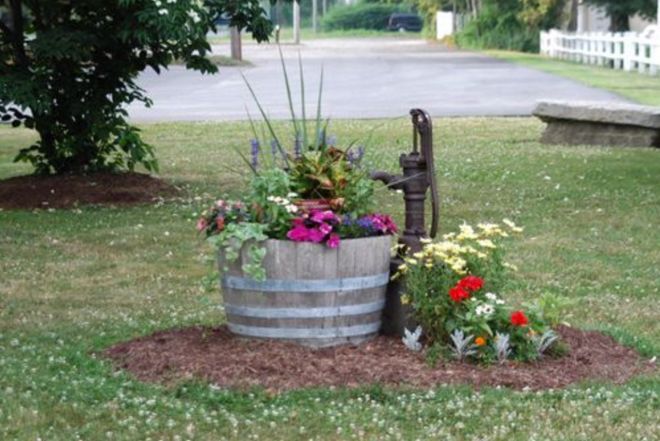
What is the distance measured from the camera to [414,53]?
173ft

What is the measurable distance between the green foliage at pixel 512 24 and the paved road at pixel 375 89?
7090 mm

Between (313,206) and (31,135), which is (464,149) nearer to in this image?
(31,135)

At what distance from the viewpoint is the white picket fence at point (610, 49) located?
36312 millimetres

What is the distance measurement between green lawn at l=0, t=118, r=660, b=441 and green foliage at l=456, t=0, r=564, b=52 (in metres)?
35.3

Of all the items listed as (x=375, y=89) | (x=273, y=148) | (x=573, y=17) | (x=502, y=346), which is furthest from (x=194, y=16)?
(x=573, y=17)

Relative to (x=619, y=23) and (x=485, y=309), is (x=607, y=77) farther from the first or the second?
(x=485, y=309)

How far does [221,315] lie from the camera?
27.3 feet

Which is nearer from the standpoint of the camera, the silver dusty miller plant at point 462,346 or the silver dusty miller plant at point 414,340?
the silver dusty miller plant at point 462,346

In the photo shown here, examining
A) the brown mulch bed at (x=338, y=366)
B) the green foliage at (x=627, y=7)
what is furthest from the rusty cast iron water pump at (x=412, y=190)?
the green foliage at (x=627, y=7)

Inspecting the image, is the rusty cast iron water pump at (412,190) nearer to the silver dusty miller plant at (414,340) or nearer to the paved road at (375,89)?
the silver dusty miller plant at (414,340)

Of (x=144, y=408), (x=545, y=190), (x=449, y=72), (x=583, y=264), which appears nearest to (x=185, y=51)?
(x=545, y=190)

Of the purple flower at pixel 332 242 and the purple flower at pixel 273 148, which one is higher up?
the purple flower at pixel 273 148

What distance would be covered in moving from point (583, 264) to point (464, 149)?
8.10 m

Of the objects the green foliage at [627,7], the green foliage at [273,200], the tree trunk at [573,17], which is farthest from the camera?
the tree trunk at [573,17]
